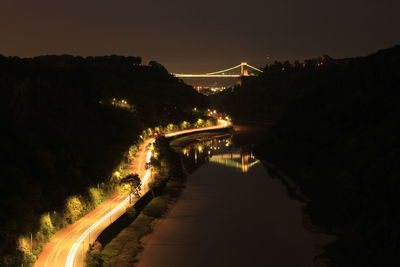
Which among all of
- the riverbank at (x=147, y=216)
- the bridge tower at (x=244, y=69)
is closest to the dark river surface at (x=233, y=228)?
the riverbank at (x=147, y=216)

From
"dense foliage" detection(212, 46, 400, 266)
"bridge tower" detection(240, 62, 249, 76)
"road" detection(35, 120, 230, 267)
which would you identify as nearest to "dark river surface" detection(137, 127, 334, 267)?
"dense foliage" detection(212, 46, 400, 266)

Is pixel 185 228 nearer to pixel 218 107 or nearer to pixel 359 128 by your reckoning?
pixel 359 128

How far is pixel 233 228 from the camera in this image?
488 inches

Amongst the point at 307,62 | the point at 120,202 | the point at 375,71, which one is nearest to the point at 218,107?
the point at 307,62

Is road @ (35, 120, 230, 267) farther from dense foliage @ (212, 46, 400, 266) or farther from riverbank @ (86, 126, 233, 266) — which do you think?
dense foliage @ (212, 46, 400, 266)

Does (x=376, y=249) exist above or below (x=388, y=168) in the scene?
below

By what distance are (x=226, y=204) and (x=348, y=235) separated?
4128 millimetres

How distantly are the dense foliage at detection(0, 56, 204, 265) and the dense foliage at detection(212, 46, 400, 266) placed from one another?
5822mm

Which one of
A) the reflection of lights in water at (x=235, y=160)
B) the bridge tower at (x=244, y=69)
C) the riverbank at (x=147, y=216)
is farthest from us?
the bridge tower at (x=244, y=69)

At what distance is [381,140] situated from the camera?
48.8ft

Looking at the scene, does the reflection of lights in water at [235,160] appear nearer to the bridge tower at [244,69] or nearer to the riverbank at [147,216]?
the riverbank at [147,216]

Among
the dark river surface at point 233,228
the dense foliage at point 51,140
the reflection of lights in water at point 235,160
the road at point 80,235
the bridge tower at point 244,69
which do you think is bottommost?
the dark river surface at point 233,228

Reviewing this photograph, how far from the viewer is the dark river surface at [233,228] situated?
10469 millimetres

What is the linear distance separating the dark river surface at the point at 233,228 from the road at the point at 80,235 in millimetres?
1037
